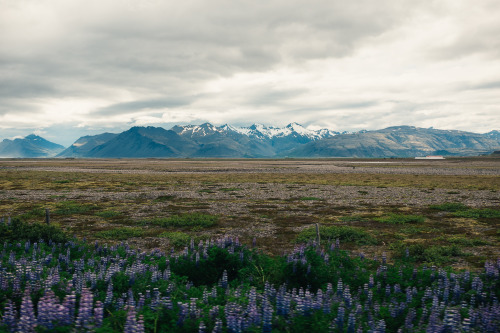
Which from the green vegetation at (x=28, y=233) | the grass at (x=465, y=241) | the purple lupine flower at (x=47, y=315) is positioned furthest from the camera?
the grass at (x=465, y=241)

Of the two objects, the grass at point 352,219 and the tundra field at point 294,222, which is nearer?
the tundra field at point 294,222

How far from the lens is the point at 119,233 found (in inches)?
875

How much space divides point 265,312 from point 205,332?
4.20 feet

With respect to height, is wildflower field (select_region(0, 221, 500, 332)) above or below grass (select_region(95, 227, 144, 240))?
above

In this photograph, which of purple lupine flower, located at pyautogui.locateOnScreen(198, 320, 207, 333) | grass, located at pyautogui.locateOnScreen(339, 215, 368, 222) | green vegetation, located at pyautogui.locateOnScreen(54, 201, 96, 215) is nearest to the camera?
purple lupine flower, located at pyautogui.locateOnScreen(198, 320, 207, 333)

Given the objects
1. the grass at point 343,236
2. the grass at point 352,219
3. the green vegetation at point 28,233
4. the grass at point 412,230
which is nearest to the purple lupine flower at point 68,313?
the green vegetation at point 28,233

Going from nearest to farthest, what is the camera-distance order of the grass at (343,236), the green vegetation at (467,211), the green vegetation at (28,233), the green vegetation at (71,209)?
the green vegetation at (28,233), the grass at (343,236), the green vegetation at (467,211), the green vegetation at (71,209)

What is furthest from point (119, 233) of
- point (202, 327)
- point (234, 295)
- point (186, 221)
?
point (202, 327)

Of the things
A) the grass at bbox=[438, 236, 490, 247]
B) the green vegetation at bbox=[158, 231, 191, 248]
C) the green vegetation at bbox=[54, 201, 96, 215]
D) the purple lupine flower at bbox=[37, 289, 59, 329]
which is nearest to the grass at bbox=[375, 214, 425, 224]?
the grass at bbox=[438, 236, 490, 247]

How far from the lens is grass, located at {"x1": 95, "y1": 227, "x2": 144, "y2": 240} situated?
2138 centimetres

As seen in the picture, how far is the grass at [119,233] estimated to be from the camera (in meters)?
21.4

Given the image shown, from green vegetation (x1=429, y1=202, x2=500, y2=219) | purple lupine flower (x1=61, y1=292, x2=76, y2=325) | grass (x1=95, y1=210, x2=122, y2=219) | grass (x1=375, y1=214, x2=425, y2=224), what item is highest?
purple lupine flower (x1=61, y1=292, x2=76, y2=325)

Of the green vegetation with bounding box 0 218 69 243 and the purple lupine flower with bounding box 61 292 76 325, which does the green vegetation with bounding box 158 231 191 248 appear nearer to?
the green vegetation with bounding box 0 218 69 243

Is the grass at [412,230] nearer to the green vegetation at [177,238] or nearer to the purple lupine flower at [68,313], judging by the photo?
the green vegetation at [177,238]
